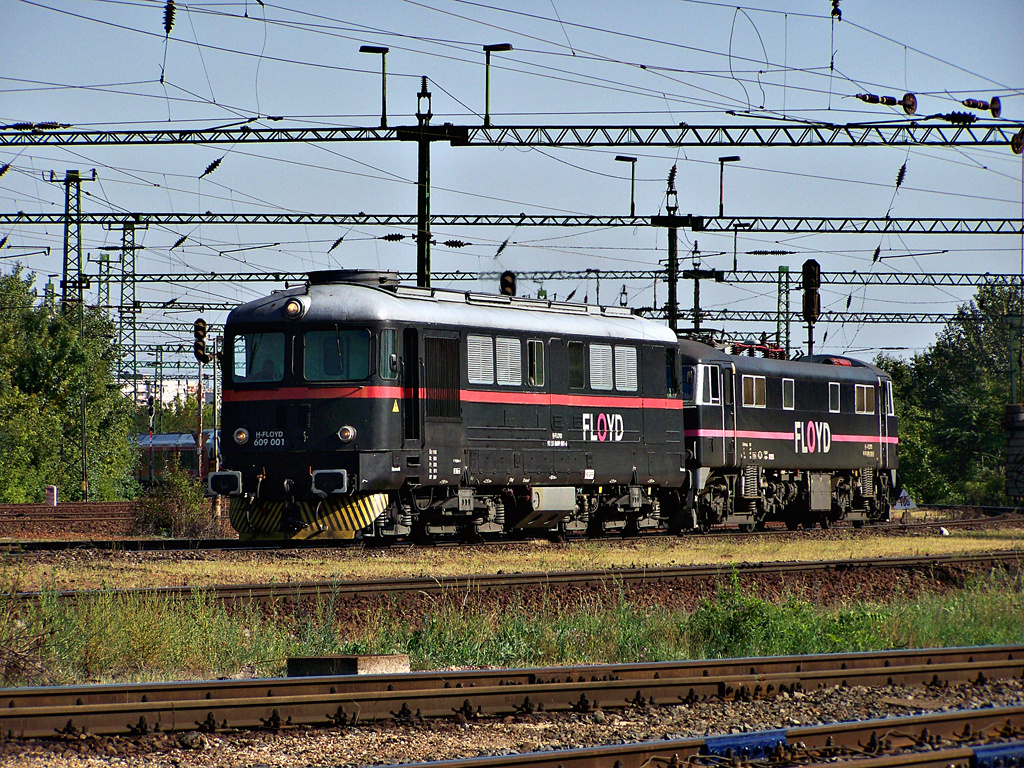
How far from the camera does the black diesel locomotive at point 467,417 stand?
1902 cm

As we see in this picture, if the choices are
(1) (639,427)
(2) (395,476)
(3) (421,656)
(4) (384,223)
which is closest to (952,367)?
(4) (384,223)

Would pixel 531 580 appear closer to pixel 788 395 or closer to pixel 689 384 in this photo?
pixel 689 384

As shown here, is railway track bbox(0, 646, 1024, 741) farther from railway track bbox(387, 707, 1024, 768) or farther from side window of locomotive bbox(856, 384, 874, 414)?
side window of locomotive bbox(856, 384, 874, 414)

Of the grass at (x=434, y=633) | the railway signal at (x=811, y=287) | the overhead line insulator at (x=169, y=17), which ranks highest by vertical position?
the overhead line insulator at (x=169, y=17)

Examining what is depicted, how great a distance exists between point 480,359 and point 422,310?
1.41 m

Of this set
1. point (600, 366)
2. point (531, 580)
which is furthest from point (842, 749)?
point (600, 366)

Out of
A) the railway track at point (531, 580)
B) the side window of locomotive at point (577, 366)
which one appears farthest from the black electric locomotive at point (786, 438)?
the railway track at point (531, 580)

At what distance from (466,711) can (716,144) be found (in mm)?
21938

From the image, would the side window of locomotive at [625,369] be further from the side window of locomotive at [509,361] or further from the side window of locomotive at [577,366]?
the side window of locomotive at [509,361]

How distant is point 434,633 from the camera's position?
1231 cm

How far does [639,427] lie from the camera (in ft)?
77.9

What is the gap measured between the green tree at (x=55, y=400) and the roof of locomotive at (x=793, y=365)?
79.5 feet

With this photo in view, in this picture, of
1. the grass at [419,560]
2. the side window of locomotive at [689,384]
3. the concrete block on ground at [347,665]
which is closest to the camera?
the concrete block on ground at [347,665]

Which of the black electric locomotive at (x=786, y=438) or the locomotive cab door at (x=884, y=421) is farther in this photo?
the locomotive cab door at (x=884, y=421)
